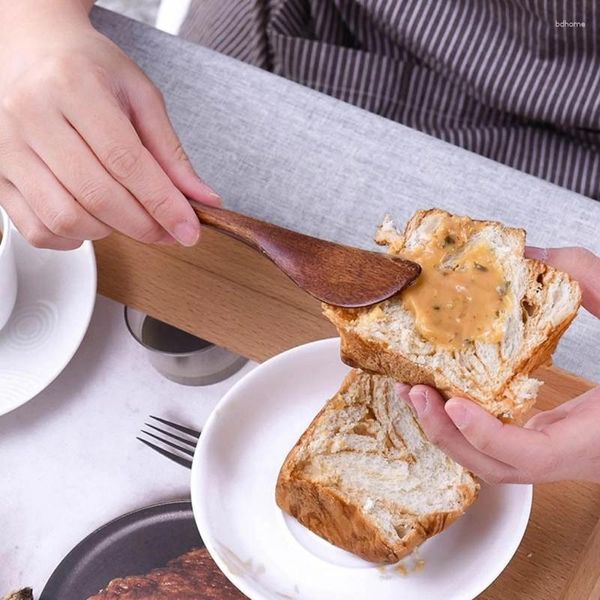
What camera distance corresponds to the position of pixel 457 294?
817 millimetres

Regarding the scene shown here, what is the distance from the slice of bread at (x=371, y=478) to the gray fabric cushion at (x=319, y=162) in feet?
0.78

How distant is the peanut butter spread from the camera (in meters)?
0.81

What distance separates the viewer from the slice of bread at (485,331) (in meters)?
0.81

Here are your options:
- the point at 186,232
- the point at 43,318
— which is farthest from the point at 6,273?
the point at 186,232

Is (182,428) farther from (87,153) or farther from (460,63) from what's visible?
(460,63)

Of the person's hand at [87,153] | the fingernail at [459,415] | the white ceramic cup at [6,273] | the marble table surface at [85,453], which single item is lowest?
the marble table surface at [85,453]

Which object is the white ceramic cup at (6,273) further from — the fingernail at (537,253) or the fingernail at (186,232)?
the fingernail at (537,253)

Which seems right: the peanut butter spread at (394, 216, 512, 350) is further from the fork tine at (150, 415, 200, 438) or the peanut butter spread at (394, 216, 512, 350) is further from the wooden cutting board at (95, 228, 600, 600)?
the fork tine at (150, 415, 200, 438)

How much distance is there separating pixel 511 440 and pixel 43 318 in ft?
1.75

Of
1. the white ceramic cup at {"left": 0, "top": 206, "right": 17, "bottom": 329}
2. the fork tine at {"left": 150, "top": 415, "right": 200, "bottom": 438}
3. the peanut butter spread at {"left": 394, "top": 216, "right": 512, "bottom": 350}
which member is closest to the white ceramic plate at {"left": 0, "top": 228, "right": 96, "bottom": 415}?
the white ceramic cup at {"left": 0, "top": 206, "right": 17, "bottom": 329}

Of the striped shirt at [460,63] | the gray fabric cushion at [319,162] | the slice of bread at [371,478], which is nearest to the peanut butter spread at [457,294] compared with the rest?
the slice of bread at [371,478]

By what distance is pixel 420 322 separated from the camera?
2.68 feet

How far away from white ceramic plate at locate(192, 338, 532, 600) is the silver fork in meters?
0.04

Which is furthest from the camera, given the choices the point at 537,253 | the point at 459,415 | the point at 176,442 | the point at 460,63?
the point at 460,63
